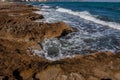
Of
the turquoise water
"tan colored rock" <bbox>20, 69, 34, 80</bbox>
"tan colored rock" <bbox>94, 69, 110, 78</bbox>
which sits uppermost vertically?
"tan colored rock" <bbox>94, 69, 110, 78</bbox>

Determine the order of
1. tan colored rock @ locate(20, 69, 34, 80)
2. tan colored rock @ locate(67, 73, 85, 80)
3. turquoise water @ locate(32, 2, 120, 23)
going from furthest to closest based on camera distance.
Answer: turquoise water @ locate(32, 2, 120, 23), tan colored rock @ locate(20, 69, 34, 80), tan colored rock @ locate(67, 73, 85, 80)

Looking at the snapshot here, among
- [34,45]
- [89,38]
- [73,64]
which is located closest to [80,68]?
[73,64]

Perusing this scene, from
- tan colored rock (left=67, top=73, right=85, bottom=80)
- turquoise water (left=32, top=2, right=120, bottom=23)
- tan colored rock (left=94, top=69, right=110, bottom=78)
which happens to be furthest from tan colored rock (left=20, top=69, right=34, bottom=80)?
turquoise water (left=32, top=2, right=120, bottom=23)

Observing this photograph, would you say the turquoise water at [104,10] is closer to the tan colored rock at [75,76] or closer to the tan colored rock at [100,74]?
the tan colored rock at [100,74]

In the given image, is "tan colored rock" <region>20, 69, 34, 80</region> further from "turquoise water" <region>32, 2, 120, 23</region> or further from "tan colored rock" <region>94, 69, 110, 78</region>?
"turquoise water" <region>32, 2, 120, 23</region>

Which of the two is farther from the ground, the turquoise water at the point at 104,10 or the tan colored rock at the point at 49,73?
the tan colored rock at the point at 49,73

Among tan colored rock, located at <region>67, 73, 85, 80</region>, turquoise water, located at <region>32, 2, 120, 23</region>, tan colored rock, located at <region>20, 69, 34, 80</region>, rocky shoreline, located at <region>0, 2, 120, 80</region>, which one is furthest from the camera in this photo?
turquoise water, located at <region>32, 2, 120, 23</region>

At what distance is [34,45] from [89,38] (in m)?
3.17

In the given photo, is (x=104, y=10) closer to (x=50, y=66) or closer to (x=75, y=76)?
(x=50, y=66)

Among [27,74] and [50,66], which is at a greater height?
[50,66]

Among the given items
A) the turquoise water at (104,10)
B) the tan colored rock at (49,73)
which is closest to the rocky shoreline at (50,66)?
the tan colored rock at (49,73)

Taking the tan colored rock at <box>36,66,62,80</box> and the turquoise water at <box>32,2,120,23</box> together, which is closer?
the tan colored rock at <box>36,66,62,80</box>

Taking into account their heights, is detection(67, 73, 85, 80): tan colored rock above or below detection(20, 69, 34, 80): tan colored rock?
above

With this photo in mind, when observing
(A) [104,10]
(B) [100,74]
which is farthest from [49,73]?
(A) [104,10]
